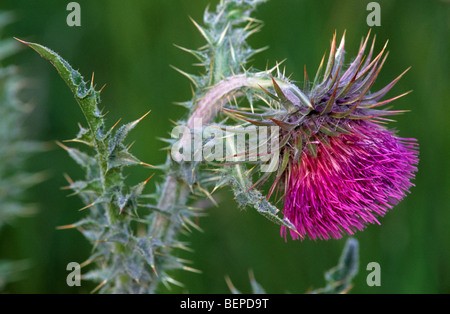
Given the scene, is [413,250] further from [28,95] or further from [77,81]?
[28,95]

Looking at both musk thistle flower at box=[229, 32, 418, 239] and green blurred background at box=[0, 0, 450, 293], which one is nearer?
musk thistle flower at box=[229, 32, 418, 239]

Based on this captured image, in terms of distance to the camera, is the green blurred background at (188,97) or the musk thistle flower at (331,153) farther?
the green blurred background at (188,97)

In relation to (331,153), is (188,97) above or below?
above

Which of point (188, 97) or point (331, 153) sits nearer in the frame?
point (331, 153)
